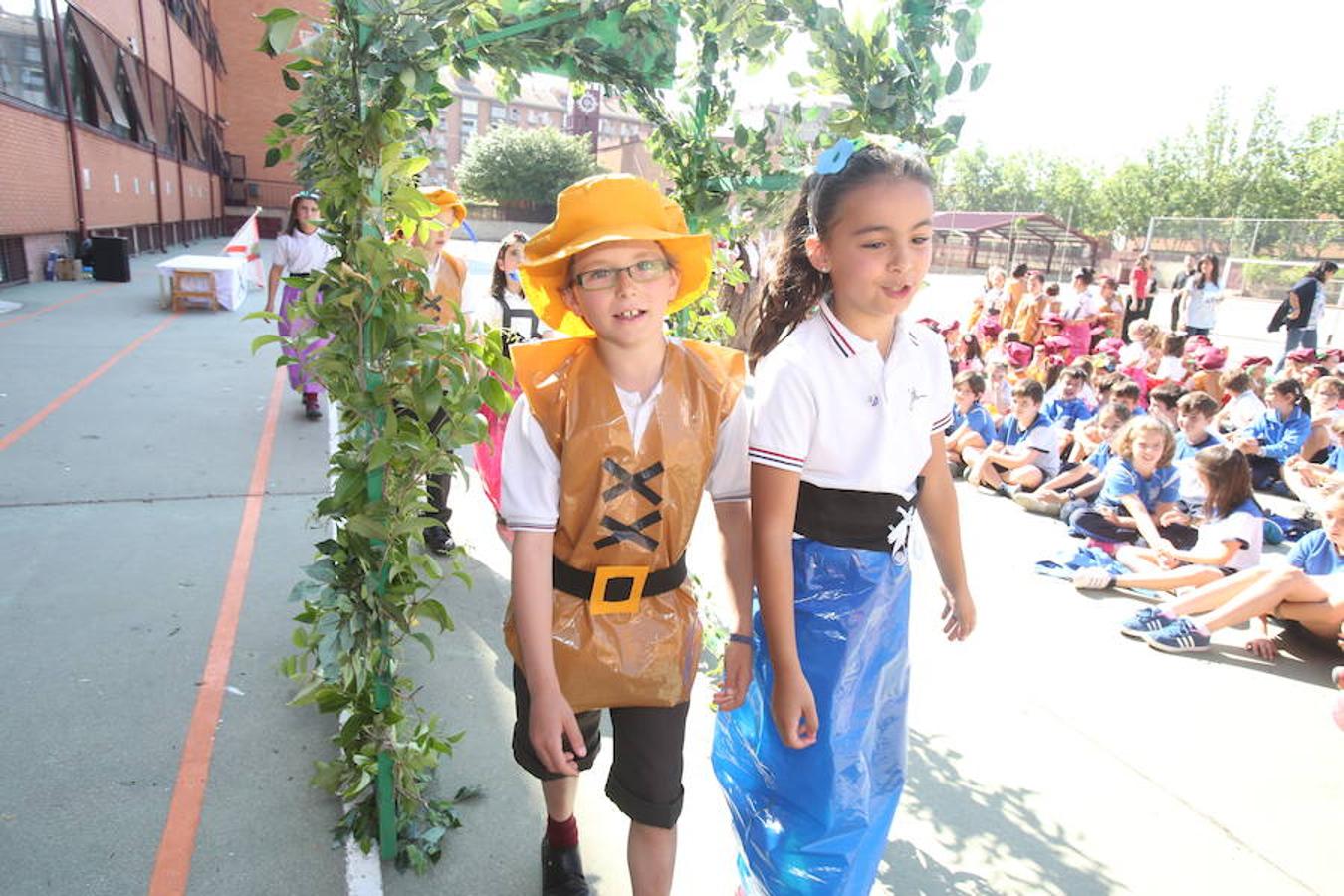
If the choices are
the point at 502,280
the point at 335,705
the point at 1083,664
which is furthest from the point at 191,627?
the point at 1083,664

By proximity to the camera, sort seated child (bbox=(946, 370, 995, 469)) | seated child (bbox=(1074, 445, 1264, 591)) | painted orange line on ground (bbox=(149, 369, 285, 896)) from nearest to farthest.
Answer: painted orange line on ground (bbox=(149, 369, 285, 896)), seated child (bbox=(1074, 445, 1264, 591)), seated child (bbox=(946, 370, 995, 469))

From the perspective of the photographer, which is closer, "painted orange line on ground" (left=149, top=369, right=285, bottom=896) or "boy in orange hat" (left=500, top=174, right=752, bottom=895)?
"boy in orange hat" (left=500, top=174, right=752, bottom=895)

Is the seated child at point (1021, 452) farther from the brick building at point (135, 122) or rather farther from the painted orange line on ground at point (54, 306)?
the painted orange line on ground at point (54, 306)

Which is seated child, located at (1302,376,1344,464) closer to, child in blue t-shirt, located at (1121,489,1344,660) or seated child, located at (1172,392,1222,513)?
seated child, located at (1172,392,1222,513)

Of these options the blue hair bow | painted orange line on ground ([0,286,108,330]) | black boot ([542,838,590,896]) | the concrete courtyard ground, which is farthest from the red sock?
painted orange line on ground ([0,286,108,330])

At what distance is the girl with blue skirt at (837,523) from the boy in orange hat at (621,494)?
0.14 meters

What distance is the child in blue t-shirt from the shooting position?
402 centimetres

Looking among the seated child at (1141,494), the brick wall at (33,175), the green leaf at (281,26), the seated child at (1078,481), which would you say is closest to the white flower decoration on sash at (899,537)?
the green leaf at (281,26)

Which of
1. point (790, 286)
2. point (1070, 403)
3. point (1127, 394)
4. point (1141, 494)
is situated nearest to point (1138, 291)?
point (1070, 403)

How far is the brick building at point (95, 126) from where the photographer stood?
12484 mm

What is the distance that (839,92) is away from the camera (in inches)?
97.4

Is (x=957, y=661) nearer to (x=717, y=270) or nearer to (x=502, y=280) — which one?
(x=717, y=270)

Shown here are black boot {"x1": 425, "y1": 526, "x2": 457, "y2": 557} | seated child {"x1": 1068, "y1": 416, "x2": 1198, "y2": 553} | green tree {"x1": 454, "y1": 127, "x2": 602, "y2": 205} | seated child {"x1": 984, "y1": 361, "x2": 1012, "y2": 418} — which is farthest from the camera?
green tree {"x1": 454, "y1": 127, "x2": 602, "y2": 205}

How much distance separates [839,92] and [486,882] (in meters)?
2.51
